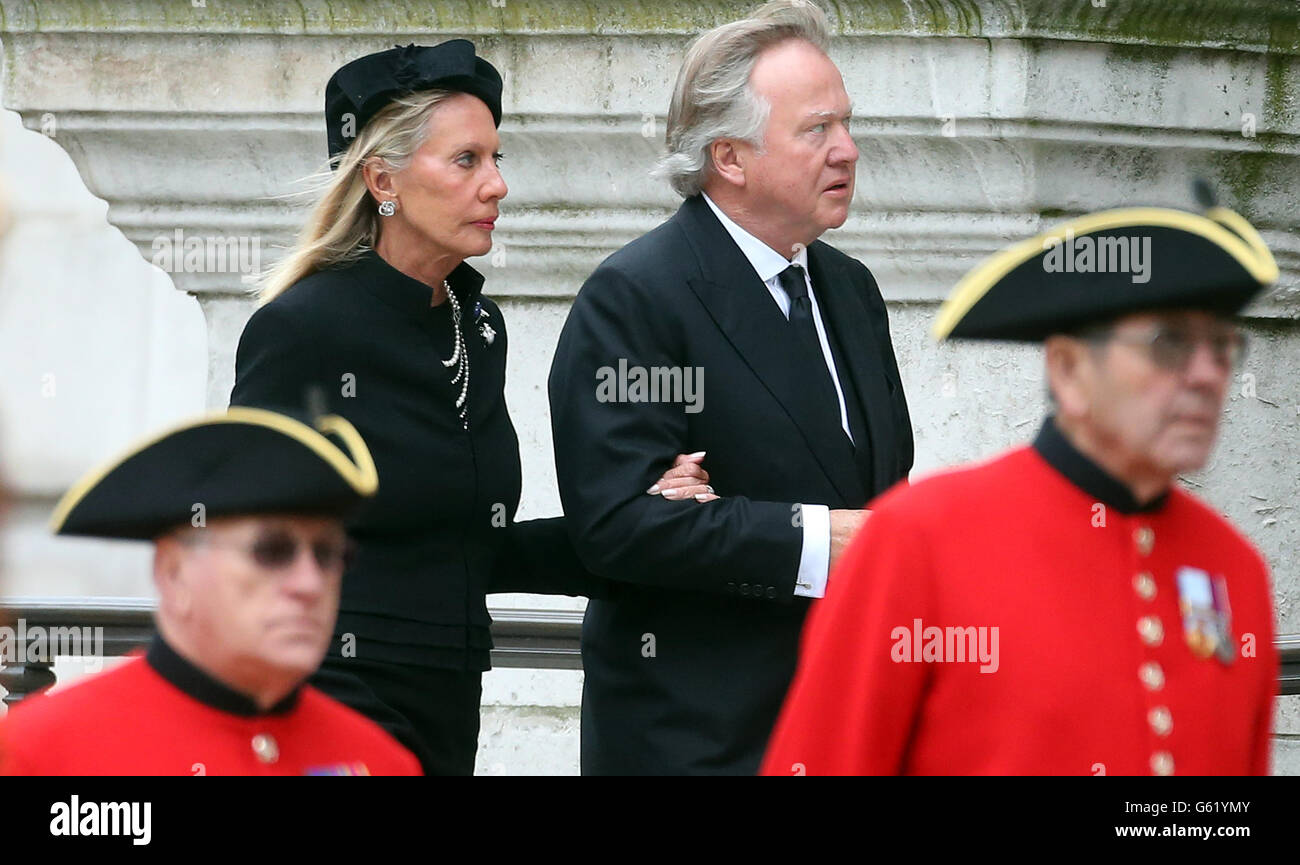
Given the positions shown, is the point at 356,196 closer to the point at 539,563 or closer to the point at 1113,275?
the point at 539,563

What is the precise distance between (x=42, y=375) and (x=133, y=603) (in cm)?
580

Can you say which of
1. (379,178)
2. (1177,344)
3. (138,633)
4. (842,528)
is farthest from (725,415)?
(138,633)

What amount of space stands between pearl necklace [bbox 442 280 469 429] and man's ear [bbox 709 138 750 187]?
43cm

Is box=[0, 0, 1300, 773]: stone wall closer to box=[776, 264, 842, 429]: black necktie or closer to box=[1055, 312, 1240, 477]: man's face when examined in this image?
box=[776, 264, 842, 429]: black necktie

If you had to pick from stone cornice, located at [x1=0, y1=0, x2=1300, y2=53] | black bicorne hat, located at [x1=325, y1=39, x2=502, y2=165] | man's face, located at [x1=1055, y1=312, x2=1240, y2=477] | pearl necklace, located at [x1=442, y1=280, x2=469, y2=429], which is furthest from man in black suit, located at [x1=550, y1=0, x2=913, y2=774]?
stone cornice, located at [x1=0, y1=0, x2=1300, y2=53]

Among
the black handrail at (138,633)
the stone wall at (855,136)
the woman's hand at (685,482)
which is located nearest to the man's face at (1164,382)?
the woman's hand at (685,482)

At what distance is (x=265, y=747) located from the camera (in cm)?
194

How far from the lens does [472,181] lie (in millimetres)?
2861

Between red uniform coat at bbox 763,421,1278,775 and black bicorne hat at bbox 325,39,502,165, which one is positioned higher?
black bicorne hat at bbox 325,39,502,165

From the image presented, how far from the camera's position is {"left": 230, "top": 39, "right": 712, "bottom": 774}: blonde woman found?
2.71 m

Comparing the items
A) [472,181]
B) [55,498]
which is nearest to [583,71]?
[472,181]

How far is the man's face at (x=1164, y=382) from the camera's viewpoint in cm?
190

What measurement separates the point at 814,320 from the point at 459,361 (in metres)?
0.52

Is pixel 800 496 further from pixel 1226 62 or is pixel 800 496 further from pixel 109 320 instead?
pixel 109 320
